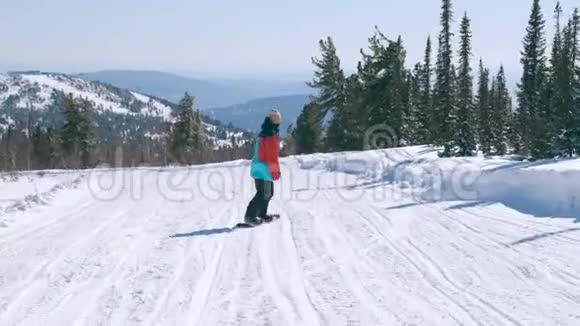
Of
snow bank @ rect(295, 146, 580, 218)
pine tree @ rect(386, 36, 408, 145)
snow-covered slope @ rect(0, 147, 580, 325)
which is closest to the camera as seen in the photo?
snow-covered slope @ rect(0, 147, 580, 325)

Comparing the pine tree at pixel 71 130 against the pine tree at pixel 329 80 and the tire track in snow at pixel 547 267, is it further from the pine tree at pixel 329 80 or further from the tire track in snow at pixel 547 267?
the tire track in snow at pixel 547 267

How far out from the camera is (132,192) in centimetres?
1647

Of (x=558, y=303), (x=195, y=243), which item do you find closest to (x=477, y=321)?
(x=558, y=303)

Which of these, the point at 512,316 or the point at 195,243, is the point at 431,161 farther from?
the point at 512,316

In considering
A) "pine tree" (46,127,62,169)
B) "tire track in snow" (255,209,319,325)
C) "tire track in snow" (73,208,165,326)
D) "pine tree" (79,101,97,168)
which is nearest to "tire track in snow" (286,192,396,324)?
"tire track in snow" (255,209,319,325)

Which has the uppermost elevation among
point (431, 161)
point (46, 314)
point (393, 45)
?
point (393, 45)

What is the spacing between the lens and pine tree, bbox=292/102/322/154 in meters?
59.4

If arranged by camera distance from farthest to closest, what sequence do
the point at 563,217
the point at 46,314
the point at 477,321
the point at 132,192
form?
1. the point at 132,192
2. the point at 563,217
3. the point at 46,314
4. the point at 477,321

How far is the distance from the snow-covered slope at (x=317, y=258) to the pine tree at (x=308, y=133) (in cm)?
4568

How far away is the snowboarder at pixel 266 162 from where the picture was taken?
10383 millimetres

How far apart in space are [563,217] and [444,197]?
9.95 ft

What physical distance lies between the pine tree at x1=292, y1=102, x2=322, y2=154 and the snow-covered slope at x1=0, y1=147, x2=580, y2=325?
150ft

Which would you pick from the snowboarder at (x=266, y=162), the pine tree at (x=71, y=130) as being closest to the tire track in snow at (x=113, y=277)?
the snowboarder at (x=266, y=162)

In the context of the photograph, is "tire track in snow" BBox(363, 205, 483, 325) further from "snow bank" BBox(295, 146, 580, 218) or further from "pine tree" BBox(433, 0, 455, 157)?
"pine tree" BBox(433, 0, 455, 157)
